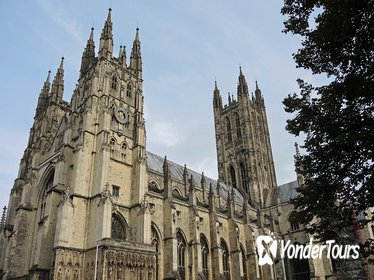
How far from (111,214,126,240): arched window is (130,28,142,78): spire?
17.2 metres

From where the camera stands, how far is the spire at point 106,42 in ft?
118

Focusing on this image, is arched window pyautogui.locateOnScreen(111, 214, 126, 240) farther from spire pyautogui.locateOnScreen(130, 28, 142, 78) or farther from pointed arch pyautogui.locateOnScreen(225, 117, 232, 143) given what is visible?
pointed arch pyautogui.locateOnScreen(225, 117, 232, 143)

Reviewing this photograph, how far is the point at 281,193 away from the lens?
56438 millimetres

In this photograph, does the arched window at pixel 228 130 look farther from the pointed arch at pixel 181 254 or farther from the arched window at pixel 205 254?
the pointed arch at pixel 181 254

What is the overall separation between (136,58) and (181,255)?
22777 mm

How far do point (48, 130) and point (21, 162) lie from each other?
5947 mm

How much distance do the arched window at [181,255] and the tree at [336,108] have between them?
21117mm

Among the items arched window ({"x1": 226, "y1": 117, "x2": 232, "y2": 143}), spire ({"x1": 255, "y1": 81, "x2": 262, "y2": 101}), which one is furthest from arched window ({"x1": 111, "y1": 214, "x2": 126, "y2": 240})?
spire ({"x1": 255, "y1": 81, "x2": 262, "y2": 101})

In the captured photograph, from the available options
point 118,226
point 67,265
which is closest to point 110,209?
point 118,226

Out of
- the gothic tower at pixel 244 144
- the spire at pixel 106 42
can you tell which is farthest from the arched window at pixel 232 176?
the spire at pixel 106 42

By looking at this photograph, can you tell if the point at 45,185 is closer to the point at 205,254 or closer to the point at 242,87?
the point at 205,254

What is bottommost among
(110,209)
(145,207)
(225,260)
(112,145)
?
(225,260)

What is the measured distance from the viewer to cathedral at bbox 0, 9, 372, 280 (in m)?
26.0

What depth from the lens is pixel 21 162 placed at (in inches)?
1631
